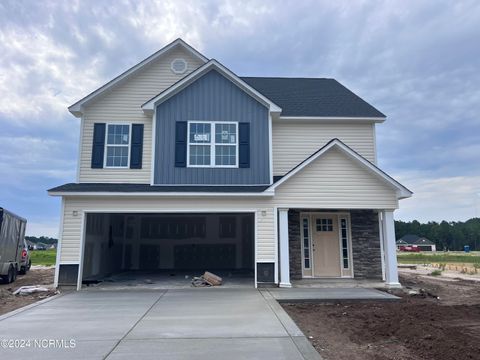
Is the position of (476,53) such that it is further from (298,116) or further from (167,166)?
(167,166)

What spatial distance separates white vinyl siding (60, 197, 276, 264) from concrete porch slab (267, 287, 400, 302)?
1.45m

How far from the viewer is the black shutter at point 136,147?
1264 cm

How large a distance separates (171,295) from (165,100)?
676cm

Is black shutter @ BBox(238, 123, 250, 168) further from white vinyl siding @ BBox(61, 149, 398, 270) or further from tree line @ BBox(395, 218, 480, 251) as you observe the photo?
tree line @ BBox(395, 218, 480, 251)

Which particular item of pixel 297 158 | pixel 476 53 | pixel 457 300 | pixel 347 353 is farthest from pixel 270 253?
pixel 476 53

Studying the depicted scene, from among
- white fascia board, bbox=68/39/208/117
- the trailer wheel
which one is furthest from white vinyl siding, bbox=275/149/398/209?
the trailer wheel

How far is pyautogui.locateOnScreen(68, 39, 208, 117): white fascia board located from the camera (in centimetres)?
1279

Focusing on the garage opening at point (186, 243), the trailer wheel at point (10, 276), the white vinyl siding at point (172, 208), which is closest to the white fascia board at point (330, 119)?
the white vinyl siding at point (172, 208)

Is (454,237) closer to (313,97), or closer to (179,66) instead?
(313,97)

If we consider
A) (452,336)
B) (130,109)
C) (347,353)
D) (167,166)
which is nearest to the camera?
(347,353)

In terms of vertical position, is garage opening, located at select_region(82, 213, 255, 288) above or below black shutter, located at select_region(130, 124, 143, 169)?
below

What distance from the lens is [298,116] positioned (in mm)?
13703

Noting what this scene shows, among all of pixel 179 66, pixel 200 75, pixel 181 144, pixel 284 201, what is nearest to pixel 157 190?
pixel 181 144

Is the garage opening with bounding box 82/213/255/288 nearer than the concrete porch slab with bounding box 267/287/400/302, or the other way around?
the concrete porch slab with bounding box 267/287/400/302
